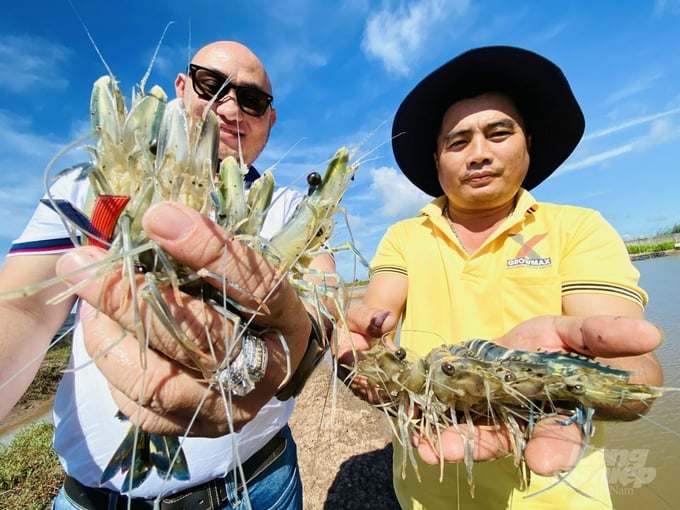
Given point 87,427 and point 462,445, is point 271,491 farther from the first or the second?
point 462,445

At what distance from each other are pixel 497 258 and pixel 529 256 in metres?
0.19

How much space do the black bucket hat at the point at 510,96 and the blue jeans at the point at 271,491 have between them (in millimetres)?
2428

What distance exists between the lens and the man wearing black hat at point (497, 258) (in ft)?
6.24

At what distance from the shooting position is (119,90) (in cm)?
117

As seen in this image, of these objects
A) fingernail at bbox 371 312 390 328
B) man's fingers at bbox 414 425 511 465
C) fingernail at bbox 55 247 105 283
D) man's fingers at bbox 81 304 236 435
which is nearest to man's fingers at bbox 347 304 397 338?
fingernail at bbox 371 312 390 328

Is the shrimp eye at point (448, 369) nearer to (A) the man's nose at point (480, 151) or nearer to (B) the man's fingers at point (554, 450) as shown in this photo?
(B) the man's fingers at point (554, 450)

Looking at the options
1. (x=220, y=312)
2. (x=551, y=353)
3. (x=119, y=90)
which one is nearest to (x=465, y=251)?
(x=551, y=353)

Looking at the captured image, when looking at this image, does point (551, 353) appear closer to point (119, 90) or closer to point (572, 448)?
point (572, 448)

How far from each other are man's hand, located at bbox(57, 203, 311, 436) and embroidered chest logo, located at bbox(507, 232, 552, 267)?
1.58 metres

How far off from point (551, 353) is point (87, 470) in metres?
2.37

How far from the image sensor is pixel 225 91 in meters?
2.22

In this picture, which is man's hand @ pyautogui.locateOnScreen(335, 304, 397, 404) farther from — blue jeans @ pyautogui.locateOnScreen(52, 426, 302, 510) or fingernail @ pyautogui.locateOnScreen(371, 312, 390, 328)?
blue jeans @ pyautogui.locateOnScreen(52, 426, 302, 510)

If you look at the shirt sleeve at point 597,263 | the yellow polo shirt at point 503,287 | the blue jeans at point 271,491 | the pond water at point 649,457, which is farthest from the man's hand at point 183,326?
the pond water at point 649,457

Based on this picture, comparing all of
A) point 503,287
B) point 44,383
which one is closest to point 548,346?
point 503,287
